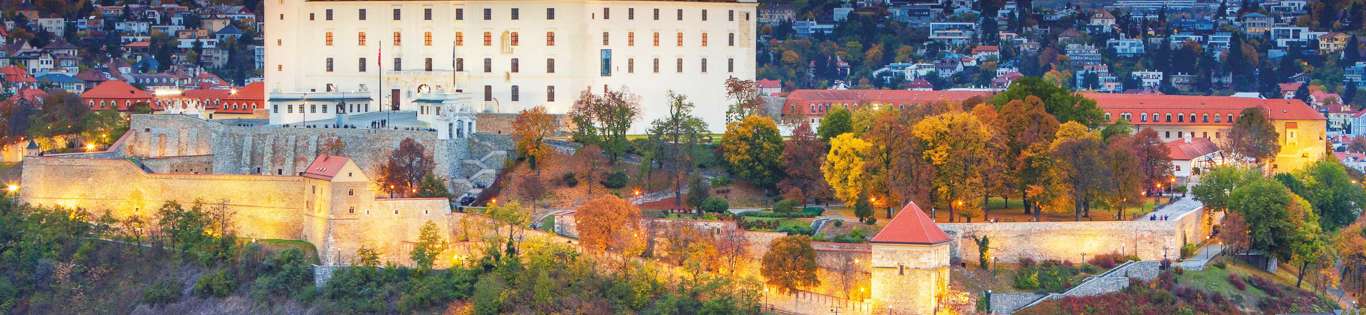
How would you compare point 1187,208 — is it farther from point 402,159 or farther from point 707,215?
point 402,159

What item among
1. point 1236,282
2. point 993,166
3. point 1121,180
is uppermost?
point 993,166

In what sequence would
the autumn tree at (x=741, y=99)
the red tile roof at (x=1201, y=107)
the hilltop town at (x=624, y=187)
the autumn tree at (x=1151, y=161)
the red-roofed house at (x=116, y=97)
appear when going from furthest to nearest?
the red-roofed house at (x=116, y=97)
the red tile roof at (x=1201, y=107)
the autumn tree at (x=741, y=99)
the autumn tree at (x=1151, y=161)
the hilltop town at (x=624, y=187)

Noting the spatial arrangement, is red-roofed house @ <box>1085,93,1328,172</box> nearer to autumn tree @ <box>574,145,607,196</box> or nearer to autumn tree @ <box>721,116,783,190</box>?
autumn tree @ <box>721,116,783,190</box>

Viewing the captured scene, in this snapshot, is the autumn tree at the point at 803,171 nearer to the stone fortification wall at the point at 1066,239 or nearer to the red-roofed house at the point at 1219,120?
the stone fortification wall at the point at 1066,239

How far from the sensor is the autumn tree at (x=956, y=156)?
2368 inches

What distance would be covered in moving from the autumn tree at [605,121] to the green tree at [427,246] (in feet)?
30.6

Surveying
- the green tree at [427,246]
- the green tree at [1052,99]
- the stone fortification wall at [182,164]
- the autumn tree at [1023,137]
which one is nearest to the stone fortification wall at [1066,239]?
the autumn tree at [1023,137]

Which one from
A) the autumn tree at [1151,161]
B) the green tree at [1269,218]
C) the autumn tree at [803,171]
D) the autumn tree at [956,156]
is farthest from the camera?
the autumn tree at [1151,161]

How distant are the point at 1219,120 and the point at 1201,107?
2.62 ft

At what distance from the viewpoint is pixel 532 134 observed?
68.9 metres

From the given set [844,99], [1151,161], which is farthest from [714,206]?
[844,99]

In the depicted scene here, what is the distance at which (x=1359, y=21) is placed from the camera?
139 metres

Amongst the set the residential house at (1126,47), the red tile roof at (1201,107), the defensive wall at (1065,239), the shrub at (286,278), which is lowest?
the shrub at (286,278)

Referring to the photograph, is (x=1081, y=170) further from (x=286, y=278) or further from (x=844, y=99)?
(x=286, y=278)
